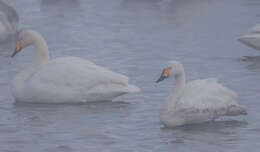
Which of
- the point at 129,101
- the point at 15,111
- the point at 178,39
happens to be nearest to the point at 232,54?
the point at 178,39

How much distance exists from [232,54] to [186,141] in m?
5.72

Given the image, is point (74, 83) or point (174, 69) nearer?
point (174, 69)

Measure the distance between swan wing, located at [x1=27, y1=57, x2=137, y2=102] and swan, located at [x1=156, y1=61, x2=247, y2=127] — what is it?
1.09m

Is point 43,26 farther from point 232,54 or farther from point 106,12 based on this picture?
point 232,54

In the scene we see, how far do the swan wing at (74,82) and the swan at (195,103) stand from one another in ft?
3.57

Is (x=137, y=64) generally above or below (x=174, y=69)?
below

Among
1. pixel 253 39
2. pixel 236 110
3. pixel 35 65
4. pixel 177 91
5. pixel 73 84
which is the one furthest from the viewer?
pixel 253 39

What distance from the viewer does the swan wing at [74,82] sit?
34.4ft

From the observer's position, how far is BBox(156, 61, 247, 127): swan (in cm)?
926

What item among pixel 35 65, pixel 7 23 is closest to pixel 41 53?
pixel 35 65

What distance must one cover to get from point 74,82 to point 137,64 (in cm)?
291

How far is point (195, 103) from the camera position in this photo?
923 centimetres

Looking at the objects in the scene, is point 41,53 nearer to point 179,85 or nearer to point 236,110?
point 179,85

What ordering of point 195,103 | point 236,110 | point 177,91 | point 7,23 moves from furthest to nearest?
point 7,23 < point 177,91 < point 236,110 < point 195,103
